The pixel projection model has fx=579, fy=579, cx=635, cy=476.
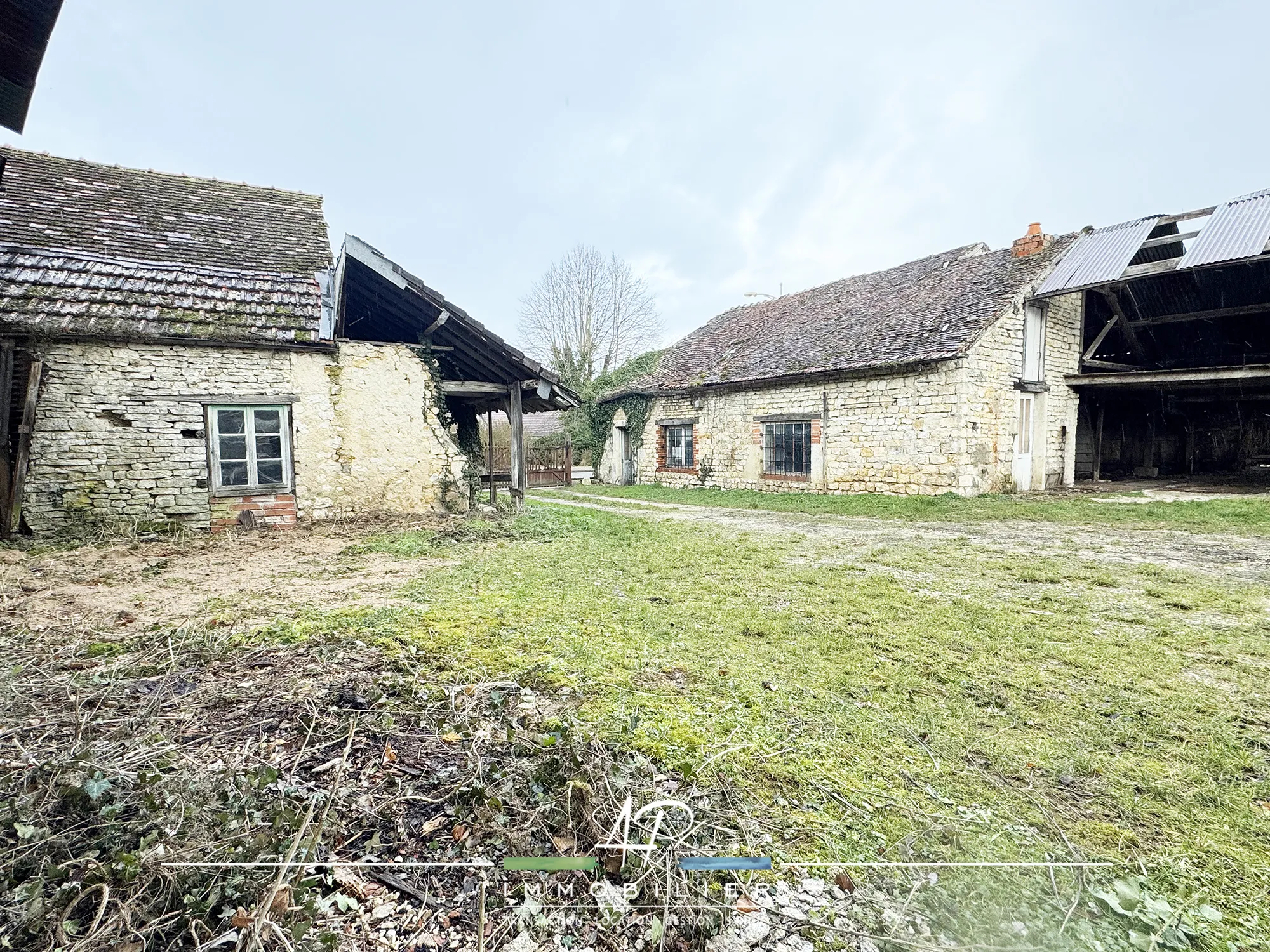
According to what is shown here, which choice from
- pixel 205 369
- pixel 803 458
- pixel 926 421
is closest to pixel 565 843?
pixel 205 369

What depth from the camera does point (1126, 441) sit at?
1820 centimetres

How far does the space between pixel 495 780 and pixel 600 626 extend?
6.15 ft

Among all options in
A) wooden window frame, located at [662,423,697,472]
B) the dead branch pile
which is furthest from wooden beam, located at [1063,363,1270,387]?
the dead branch pile

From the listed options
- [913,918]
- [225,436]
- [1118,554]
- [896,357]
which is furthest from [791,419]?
[913,918]

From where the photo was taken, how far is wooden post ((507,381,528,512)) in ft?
31.6

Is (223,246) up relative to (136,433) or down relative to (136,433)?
up

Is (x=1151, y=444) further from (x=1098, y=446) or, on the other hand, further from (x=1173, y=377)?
(x=1173, y=377)

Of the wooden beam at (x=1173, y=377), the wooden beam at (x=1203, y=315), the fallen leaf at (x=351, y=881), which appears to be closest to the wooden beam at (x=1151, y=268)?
the wooden beam at (x=1203, y=315)

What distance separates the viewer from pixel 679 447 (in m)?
18.3

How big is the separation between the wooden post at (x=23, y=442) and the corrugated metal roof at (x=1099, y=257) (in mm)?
17677

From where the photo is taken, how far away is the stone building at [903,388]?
478 inches

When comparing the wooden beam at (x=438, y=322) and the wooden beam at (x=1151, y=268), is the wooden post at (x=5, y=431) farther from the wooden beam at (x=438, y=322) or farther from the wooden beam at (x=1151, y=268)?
the wooden beam at (x=1151, y=268)

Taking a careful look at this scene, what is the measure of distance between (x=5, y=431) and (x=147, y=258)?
126 inches

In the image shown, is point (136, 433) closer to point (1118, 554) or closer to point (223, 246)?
point (223, 246)
